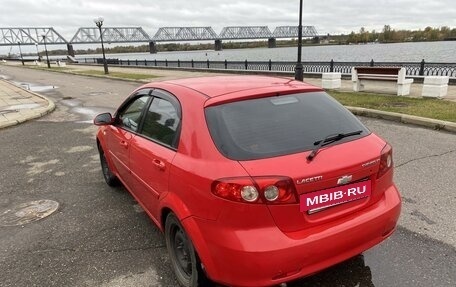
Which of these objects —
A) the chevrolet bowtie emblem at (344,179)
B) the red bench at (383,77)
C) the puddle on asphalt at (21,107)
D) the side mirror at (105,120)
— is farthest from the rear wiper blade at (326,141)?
the puddle on asphalt at (21,107)

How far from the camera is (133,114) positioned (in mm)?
4020

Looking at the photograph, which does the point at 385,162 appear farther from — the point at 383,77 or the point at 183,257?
the point at 383,77

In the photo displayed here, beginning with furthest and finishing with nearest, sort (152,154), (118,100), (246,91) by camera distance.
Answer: (118,100) → (152,154) → (246,91)

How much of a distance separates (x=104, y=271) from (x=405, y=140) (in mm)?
6003

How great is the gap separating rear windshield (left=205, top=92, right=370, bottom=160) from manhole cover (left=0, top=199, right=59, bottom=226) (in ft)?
9.97

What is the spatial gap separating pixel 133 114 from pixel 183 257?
1739mm

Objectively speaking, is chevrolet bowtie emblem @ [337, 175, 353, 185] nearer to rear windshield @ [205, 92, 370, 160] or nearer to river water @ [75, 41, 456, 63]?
rear windshield @ [205, 92, 370, 160]

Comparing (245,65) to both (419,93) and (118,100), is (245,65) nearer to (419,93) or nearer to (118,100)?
(118,100)

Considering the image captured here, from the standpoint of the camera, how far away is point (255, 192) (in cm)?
230

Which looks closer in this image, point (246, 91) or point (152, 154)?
point (246, 91)

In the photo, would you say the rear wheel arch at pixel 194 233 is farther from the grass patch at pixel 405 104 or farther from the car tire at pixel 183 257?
the grass patch at pixel 405 104

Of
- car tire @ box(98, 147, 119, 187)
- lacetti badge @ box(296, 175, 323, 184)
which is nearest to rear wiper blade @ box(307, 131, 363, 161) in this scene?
lacetti badge @ box(296, 175, 323, 184)

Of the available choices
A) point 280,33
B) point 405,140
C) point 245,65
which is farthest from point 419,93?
point 280,33

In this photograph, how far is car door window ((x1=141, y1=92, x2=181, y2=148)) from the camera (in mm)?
3002
